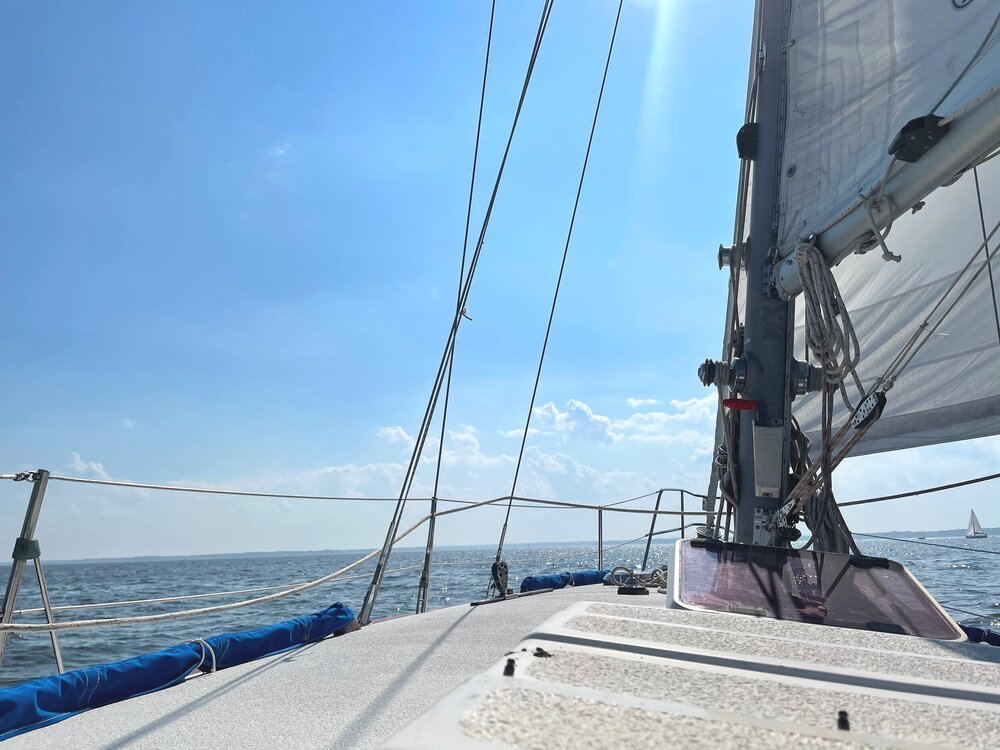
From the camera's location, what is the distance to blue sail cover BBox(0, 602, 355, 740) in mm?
1880

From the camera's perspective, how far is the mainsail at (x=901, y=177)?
2527mm

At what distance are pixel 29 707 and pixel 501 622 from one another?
6.42 ft

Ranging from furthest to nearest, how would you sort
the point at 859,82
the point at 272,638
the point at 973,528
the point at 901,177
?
the point at 973,528, the point at 859,82, the point at 272,638, the point at 901,177

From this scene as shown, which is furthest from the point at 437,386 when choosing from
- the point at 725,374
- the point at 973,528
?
the point at 973,528

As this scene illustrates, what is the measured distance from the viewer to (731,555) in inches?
95.2

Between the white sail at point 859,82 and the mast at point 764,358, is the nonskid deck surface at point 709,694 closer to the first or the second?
the white sail at point 859,82

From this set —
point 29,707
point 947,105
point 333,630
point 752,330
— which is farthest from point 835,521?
point 29,707

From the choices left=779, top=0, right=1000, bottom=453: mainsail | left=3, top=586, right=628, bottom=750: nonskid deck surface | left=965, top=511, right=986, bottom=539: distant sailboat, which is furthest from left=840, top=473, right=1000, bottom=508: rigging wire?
left=965, top=511, right=986, bottom=539: distant sailboat

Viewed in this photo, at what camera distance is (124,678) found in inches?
85.2

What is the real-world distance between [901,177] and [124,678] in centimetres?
311

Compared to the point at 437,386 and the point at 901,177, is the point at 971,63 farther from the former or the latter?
the point at 437,386

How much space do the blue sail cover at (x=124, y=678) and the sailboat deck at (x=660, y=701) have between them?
0.08 metres

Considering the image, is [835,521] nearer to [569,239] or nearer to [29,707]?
[569,239]

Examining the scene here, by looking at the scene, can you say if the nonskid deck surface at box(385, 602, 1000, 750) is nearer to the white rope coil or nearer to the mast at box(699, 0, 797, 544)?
the white rope coil
